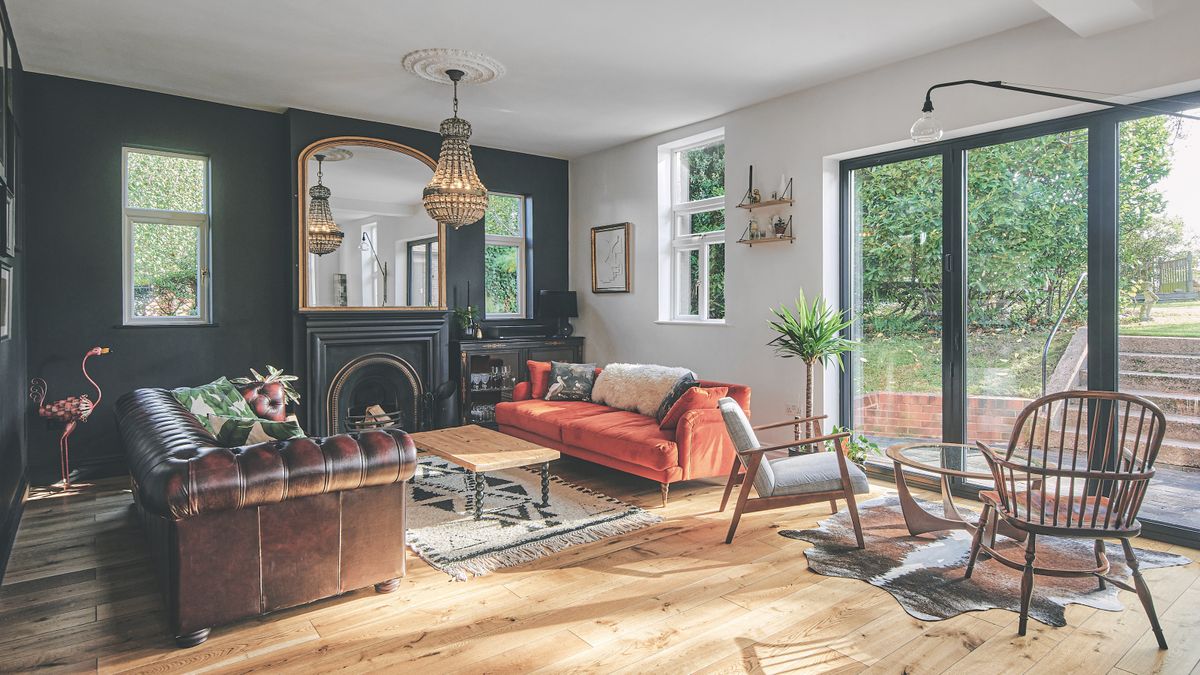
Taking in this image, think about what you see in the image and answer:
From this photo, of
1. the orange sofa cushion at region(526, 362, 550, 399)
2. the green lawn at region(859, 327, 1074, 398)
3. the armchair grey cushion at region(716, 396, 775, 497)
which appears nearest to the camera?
the armchair grey cushion at region(716, 396, 775, 497)

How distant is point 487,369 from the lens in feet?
22.1

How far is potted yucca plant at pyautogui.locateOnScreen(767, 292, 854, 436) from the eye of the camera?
4758mm

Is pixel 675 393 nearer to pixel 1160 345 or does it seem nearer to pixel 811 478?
pixel 811 478

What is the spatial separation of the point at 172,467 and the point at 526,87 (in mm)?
3733

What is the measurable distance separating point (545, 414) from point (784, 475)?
7.17 ft

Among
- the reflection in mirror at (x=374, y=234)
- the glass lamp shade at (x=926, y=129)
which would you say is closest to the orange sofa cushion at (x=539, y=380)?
the reflection in mirror at (x=374, y=234)

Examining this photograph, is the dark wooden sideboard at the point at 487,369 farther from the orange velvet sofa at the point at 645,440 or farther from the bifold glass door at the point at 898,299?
the bifold glass door at the point at 898,299

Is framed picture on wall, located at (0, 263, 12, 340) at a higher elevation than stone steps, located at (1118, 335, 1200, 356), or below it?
higher

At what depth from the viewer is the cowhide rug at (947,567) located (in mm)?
2832

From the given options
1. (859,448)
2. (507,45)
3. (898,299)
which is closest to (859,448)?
(859,448)

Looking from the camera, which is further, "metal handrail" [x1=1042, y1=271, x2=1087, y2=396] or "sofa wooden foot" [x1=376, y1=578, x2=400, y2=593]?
"metal handrail" [x1=1042, y1=271, x2=1087, y2=396]

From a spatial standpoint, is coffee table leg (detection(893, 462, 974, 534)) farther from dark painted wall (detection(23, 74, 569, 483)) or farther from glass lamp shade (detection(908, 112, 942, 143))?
dark painted wall (detection(23, 74, 569, 483))

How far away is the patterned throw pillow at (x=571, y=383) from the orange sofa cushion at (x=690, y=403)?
1.32 metres

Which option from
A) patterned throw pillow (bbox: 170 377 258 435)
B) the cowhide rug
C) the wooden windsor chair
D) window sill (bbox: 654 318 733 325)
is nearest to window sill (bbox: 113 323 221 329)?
patterned throw pillow (bbox: 170 377 258 435)
